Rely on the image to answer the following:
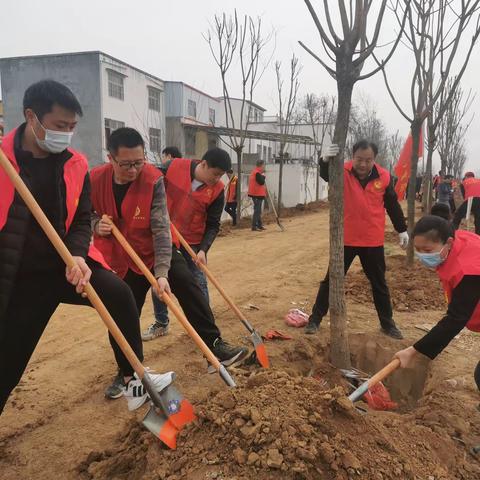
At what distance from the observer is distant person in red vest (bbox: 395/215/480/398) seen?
230 centimetres

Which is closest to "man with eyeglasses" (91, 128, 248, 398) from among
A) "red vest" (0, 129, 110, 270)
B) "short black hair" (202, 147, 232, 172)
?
"red vest" (0, 129, 110, 270)

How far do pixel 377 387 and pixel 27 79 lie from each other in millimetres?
20556

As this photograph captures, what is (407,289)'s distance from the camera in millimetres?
5605

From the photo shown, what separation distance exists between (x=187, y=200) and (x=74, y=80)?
1735 cm

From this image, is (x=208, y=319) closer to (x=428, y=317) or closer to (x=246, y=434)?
→ (x=246, y=434)

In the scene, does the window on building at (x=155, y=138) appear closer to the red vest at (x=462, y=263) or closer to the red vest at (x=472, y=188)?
the red vest at (x=472, y=188)

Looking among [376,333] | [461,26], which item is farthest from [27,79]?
[376,333]

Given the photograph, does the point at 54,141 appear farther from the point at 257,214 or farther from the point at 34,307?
the point at 257,214

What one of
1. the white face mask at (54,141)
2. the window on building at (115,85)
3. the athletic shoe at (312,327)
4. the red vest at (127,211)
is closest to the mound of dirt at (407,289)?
the athletic shoe at (312,327)

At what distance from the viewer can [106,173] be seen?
9.43 ft

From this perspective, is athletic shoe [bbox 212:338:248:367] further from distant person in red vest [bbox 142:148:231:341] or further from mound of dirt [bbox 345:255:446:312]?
mound of dirt [bbox 345:255:446:312]

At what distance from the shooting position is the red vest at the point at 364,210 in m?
4.07

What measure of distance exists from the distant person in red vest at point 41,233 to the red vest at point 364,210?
97.7 inches

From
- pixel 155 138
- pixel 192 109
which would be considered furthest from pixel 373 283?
pixel 192 109
